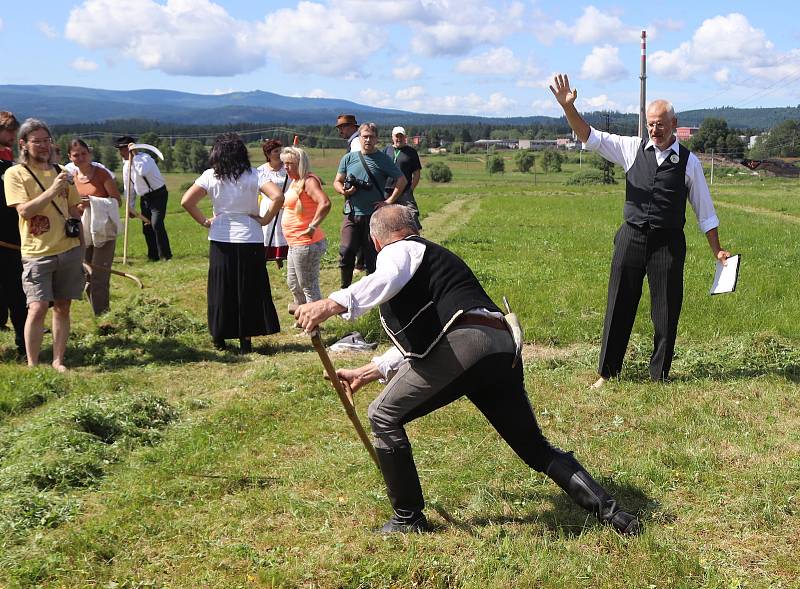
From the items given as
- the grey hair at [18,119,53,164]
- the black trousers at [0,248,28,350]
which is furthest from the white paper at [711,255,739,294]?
the black trousers at [0,248,28,350]

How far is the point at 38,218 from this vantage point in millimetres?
8266

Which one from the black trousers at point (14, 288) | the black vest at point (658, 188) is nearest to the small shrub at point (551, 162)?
the black trousers at point (14, 288)

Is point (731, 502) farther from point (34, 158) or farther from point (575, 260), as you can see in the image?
point (575, 260)

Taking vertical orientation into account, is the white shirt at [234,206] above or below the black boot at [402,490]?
above

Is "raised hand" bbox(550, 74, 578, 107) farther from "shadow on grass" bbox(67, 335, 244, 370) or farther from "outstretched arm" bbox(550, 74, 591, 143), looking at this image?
"shadow on grass" bbox(67, 335, 244, 370)

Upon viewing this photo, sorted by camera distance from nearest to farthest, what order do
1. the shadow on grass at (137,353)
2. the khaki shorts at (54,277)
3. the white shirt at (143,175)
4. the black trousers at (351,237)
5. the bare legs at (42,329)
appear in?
the khaki shorts at (54,277) < the bare legs at (42,329) < the shadow on grass at (137,353) < the black trousers at (351,237) < the white shirt at (143,175)

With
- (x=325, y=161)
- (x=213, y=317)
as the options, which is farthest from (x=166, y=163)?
(x=213, y=317)

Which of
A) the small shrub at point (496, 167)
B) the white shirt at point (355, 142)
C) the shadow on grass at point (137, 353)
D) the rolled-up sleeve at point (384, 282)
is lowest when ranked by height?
the shadow on grass at point (137, 353)

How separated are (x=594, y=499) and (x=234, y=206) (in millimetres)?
5528

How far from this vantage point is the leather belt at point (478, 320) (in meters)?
4.58

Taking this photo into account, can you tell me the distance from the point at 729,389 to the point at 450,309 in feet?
13.3

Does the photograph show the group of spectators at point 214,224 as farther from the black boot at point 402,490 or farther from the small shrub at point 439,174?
the small shrub at point 439,174

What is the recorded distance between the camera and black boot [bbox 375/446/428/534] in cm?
466

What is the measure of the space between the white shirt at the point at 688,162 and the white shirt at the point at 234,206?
143 inches
